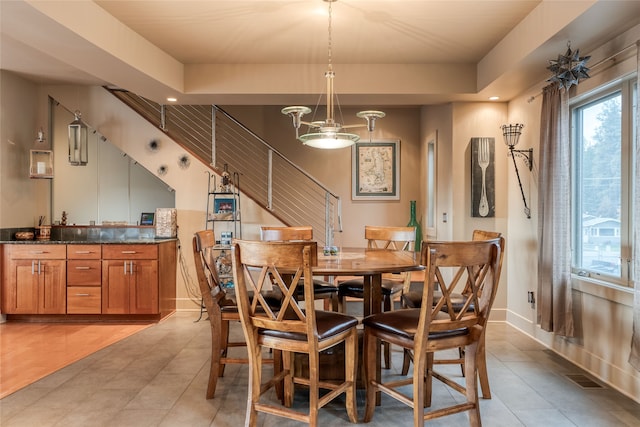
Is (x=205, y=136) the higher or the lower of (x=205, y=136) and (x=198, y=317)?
the higher

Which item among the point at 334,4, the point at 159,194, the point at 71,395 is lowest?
the point at 71,395

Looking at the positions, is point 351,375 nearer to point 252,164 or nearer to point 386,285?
point 386,285

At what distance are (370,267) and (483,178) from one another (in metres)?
2.66

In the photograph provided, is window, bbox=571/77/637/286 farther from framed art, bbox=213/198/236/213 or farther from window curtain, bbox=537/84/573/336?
framed art, bbox=213/198/236/213

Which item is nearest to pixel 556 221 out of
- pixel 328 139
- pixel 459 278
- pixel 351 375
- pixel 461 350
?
pixel 461 350

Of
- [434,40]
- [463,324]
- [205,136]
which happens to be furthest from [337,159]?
[463,324]

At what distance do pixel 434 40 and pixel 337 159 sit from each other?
317 centimetres

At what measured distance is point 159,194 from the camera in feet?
16.9

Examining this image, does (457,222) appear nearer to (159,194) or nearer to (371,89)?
(371,89)

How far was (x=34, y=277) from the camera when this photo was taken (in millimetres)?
4320

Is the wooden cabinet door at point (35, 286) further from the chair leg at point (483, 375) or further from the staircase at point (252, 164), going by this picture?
the chair leg at point (483, 375)

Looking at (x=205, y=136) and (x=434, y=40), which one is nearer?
(x=434, y=40)

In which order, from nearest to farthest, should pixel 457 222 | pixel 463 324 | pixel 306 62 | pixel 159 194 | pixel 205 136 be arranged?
pixel 463 324, pixel 306 62, pixel 457 222, pixel 159 194, pixel 205 136

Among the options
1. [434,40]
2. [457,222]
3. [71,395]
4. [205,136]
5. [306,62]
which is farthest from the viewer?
[205,136]
